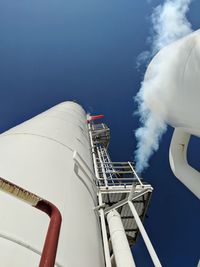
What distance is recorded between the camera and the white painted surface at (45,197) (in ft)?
6.82

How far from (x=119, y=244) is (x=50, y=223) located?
7.83 ft

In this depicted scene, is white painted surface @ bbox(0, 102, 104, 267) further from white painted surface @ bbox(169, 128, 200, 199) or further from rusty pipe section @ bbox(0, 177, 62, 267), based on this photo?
white painted surface @ bbox(169, 128, 200, 199)

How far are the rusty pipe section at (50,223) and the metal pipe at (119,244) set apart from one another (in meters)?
1.95

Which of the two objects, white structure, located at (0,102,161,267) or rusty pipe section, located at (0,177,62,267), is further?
white structure, located at (0,102,161,267)

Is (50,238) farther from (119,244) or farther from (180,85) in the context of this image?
(119,244)

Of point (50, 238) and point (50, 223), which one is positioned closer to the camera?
point (50, 238)

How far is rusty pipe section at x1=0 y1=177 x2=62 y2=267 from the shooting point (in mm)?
1122

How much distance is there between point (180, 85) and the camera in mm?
1508

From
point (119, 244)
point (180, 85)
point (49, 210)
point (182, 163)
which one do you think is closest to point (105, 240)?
point (119, 244)

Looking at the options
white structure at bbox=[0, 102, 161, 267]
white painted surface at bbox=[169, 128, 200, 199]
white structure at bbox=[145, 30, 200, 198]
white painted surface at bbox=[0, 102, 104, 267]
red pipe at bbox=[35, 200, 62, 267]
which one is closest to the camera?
red pipe at bbox=[35, 200, 62, 267]

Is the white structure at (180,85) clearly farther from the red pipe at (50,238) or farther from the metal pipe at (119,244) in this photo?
the metal pipe at (119,244)

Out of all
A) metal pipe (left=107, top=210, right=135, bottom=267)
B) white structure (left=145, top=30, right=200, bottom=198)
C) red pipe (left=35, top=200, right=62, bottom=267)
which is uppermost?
white structure (left=145, top=30, right=200, bottom=198)

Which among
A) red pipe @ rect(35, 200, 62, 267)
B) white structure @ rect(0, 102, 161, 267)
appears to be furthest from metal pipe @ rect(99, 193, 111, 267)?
red pipe @ rect(35, 200, 62, 267)

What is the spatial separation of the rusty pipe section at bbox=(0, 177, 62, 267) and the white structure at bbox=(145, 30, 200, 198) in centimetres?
89
